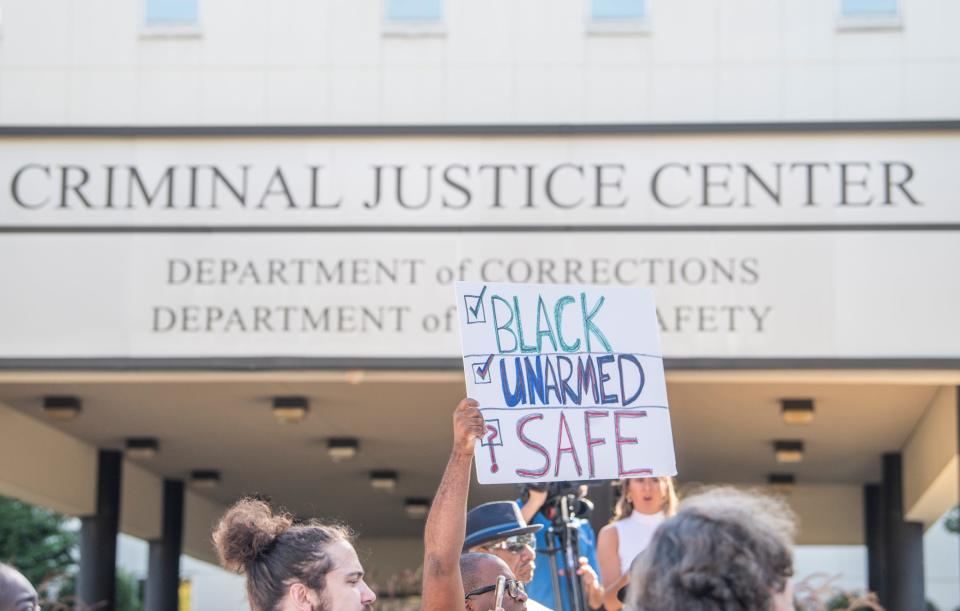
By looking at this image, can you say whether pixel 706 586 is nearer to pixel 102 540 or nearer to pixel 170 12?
pixel 170 12

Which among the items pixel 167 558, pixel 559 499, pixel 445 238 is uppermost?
pixel 445 238

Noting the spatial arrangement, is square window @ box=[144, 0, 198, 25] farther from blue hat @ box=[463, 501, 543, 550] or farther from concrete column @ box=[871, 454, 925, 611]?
concrete column @ box=[871, 454, 925, 611]

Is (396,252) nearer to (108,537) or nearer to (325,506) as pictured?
(108,537)

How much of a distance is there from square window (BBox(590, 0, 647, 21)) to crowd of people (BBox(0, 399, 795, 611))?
4811mm

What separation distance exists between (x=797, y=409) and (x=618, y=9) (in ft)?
13.3

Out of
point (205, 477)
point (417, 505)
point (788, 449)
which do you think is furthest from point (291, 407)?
point (417, 505)

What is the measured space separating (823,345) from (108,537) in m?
8.37

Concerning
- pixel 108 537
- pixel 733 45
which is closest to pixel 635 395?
pixel 733 45

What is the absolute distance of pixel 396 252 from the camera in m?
11.0

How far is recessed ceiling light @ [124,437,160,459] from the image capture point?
1609 centimetres

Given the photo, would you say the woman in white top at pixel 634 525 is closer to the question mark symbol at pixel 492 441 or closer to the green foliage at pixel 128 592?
the question mark symbol at pixel 492 441

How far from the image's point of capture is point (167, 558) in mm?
19125

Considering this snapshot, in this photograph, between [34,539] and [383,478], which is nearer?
[383,478]

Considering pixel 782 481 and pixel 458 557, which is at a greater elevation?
pixel 782 481
